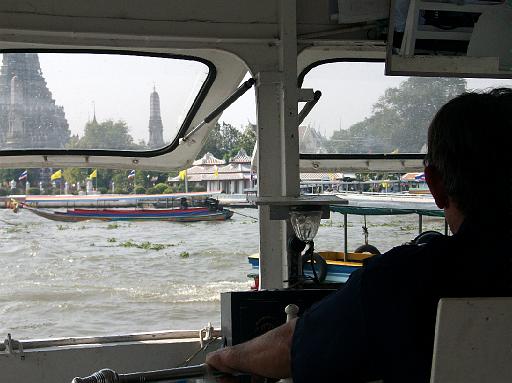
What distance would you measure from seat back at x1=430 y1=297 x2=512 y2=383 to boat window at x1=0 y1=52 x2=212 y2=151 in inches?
112

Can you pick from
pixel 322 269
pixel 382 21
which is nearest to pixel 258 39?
pixel 382 21

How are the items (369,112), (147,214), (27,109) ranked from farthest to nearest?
(147,214), (369,112), (27,109)

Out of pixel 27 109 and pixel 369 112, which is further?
pixel 369 112

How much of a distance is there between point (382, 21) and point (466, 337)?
267 centimetres

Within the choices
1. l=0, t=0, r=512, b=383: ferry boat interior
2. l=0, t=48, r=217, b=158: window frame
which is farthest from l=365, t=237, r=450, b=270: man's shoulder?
l=0, t=48, r=217, b=158: window frame

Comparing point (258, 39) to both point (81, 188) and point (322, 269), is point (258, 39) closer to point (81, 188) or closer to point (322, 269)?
point (322, 269)

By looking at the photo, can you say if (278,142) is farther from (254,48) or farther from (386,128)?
(386,128)

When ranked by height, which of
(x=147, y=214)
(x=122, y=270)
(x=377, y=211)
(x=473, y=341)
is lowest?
(x=122, y=270)

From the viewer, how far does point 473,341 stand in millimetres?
1003

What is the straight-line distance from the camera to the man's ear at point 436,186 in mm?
1105

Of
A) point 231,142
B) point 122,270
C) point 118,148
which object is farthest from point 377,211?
point 122,270

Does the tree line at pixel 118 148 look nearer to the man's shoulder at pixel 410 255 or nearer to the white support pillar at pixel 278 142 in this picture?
the white support pillar at pixel 278 142

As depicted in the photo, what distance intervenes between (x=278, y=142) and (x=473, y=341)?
2.51 m

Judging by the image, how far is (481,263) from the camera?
1.03 m
